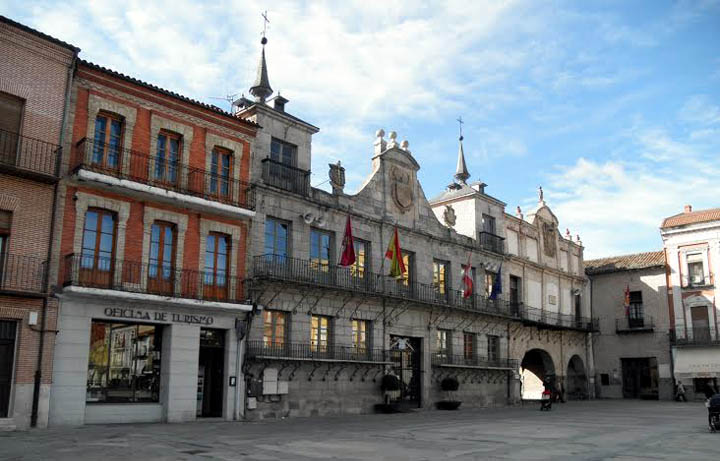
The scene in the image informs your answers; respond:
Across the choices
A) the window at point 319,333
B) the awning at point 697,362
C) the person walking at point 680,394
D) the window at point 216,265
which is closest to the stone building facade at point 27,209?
the window at point 216,265

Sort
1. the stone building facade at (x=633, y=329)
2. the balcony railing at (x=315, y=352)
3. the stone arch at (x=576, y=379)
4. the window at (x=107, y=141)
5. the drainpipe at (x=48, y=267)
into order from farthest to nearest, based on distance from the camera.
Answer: the stone arch at (x=576, y=379)
the stone building facade at (x=633, y=329)
the balcony railing at (x=315, y=352)
the window at (x=107, y=141)
the drainpipe at (x=48, y=267)

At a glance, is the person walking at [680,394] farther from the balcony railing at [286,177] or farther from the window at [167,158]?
the window at [167,158]

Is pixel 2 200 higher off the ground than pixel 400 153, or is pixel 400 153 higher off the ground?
pixel 400 153

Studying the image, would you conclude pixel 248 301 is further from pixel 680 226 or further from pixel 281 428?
pixel 680 226

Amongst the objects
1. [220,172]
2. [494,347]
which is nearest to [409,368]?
[494,347]

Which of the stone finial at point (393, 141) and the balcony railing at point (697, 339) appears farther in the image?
the balcony railing at point (697, 339)

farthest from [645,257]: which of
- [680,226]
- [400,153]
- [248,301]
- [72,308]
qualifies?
[72,308]

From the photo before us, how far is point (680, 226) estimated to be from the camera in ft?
141

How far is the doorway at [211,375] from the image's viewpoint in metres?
22.6

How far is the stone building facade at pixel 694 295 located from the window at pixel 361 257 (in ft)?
77.4

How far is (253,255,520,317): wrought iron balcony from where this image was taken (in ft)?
79.3

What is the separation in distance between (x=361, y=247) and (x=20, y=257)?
13804 mm

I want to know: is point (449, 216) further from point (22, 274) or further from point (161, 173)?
point (22, 274)

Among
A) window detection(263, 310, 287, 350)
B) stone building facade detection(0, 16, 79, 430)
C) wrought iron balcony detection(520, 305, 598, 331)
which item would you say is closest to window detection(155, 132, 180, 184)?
stone building facade detection(0, 16, 79, 430)
